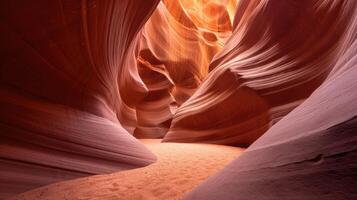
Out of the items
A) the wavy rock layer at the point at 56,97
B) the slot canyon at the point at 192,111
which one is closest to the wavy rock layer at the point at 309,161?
the slot canyon at the point at 192,111

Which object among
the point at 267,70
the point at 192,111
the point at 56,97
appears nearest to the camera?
the point at 56,97

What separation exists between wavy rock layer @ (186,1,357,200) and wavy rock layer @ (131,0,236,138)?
276 inches

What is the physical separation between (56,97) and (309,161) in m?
2.35

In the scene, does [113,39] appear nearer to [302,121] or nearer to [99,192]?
[99,192]

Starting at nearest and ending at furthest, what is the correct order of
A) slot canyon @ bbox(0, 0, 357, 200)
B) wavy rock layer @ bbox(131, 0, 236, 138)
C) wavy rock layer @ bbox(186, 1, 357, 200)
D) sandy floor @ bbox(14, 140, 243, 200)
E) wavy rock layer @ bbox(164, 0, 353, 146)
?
1. wavy rock layer @ bbox(186, 1, 357, 200)
2. slot canyon @ bbox(0, 0, 357, 200)
3. sandy floor @ bbox(14, 140, 243, 200)
4. wavy rock layer @ bbox(164, 0, 353, 146)
5. wavy rock layer @ bbox(131, 0, 236, 138)

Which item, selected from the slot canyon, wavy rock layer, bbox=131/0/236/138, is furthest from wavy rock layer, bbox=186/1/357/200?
wavy rock layer, bbox=131/0/236/138

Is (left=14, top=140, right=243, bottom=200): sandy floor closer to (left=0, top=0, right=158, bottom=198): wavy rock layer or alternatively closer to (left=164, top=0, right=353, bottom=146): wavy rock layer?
(left=0, top=0, right=158, bottom=198): wavy rock layer

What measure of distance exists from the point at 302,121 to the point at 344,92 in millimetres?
227

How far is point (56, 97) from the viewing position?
2.54 metres

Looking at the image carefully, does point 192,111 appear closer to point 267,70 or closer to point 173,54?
point 267,70

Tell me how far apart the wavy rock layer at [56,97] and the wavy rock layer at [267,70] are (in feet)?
6.56

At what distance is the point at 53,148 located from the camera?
7.38 ft

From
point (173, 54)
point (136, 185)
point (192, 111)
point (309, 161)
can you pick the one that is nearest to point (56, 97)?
point (136, 185)

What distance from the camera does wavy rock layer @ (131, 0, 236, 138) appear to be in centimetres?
912
